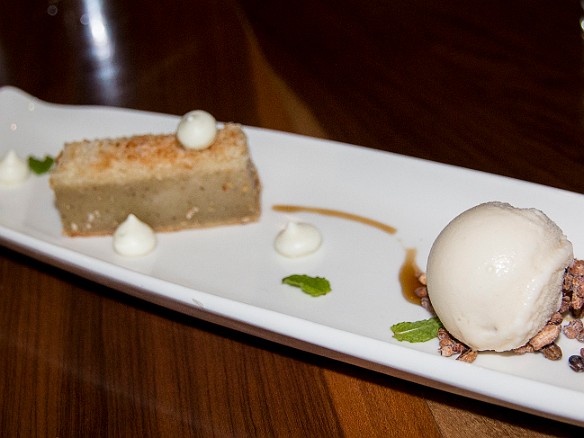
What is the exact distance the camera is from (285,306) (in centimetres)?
206

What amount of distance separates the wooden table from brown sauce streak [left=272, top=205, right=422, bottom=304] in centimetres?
31

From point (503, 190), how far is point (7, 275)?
5.37 ft

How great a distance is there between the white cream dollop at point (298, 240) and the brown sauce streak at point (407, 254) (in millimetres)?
148

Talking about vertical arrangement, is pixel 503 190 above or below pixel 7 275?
above

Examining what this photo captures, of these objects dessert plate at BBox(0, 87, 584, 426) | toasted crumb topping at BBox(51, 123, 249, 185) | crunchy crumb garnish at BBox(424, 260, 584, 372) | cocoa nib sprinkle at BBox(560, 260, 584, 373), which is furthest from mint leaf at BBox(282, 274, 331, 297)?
cocoa nib sprinkle at BBox(560, 260, 584, 373)

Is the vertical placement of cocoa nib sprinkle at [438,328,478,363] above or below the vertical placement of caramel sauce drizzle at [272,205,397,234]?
above

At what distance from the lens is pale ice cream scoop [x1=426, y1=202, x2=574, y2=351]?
1.66 m

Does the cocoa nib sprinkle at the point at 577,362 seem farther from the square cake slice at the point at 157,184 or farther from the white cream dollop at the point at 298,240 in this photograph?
the square cake slice at the point at 157,184

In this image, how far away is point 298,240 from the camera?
2260mm

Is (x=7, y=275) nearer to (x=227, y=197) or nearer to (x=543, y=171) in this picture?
(x=227, y=197)

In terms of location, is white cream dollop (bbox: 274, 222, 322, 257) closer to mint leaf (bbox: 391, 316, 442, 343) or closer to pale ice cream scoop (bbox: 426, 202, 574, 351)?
mint leaf (bbox: 391, 316, 442, 343)

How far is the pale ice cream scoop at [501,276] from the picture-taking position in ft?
5.43

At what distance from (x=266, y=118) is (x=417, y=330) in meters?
1.44

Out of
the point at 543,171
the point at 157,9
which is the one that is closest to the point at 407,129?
the point at 543,171
